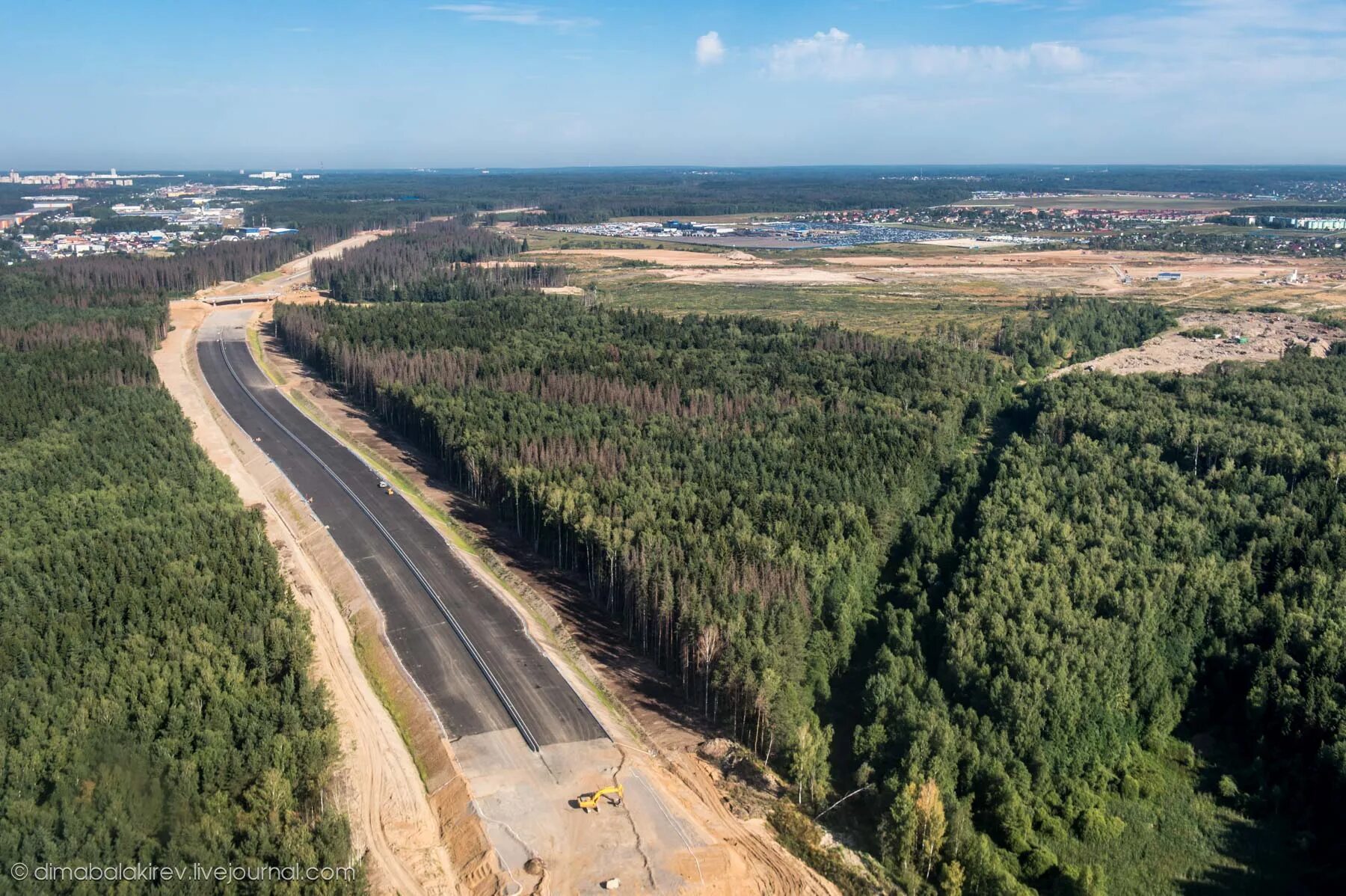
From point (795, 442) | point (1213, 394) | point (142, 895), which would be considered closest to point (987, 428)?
point (1213, 394)

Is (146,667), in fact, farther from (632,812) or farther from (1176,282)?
(1176,282)

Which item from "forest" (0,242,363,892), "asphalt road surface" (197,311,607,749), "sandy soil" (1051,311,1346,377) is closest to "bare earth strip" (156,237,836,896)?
"asphalt road surface" (197,311,607,749)

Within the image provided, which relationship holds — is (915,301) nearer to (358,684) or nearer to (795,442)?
(795,442)

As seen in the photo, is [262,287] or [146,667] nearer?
[146,667]

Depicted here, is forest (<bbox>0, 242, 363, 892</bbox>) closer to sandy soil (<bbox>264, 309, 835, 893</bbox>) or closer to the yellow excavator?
sandy soil (<bbox>264, 309, 835, 893</bbox>)

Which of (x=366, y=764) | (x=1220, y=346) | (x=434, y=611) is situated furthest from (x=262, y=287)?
(x=366, y=764)

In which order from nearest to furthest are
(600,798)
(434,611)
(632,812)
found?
(632,812)
(600,798)
(434,611)

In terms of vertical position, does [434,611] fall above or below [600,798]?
above
